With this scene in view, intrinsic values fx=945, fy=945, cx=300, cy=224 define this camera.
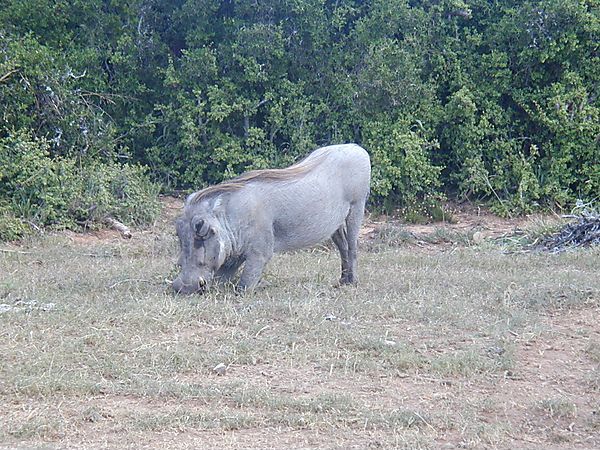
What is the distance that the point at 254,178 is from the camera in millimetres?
7965

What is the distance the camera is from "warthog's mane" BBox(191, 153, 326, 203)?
25.5 ft

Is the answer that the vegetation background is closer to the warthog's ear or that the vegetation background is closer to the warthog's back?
the warthog's back

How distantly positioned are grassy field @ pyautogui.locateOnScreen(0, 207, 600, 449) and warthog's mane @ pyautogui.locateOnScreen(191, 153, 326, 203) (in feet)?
2.63

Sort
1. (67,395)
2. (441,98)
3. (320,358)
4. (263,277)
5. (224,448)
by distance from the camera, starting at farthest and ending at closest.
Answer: (441,98), (263,277), (320,358), (67,395), (224,448)

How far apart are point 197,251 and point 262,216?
0.65 metres

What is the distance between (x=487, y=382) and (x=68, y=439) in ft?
7.85

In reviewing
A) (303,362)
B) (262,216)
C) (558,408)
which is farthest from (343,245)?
(558,408)

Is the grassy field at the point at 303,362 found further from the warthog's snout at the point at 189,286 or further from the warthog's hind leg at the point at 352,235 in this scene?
the warthog's hind leg at the point at 352,235

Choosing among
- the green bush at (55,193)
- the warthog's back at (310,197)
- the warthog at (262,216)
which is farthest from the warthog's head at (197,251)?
the green bush at (55,193)

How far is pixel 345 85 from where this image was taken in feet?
46.0

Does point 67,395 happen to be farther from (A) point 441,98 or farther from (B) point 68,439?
(A) point 441,98

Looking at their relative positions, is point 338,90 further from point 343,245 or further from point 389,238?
point 343,245

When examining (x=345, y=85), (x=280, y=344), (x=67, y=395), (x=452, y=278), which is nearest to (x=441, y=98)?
(x=345, y=85)

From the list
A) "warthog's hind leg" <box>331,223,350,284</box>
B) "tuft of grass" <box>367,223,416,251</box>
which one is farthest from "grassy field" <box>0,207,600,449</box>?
"tuft of grass" <box>367,223,416,251</box>
